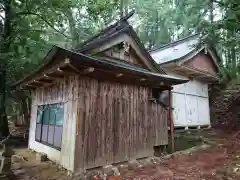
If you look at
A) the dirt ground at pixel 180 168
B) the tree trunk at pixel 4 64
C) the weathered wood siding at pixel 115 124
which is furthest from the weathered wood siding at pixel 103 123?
the tree trunk at pixel 4 64

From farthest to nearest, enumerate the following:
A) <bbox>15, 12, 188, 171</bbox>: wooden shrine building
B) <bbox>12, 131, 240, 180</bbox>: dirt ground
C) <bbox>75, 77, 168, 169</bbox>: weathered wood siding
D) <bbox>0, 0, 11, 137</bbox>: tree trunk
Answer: <bbox>0, 0, 11, 137</bbox>: tree trunk → <bbox>75, 77, 168, 169</bbox>: weathered wood siding → <bbox>15, 12, 188, 171</bbox>: wooden shrine building → <bbox>12, 131, 240, 180</bbox>: dirt ground

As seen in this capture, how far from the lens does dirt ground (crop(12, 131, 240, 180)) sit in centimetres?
589

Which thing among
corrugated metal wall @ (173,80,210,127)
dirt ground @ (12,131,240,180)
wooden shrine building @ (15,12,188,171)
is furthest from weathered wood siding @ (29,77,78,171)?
corrugated metal wall @ (173,80,210,127)

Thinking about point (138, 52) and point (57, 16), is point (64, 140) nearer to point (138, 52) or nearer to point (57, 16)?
point (138, 52)

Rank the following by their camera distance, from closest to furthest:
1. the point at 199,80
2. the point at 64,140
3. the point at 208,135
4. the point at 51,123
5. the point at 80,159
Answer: the point at 80,159 < the point at 64,140 < the point at 51,123 < the point at 208,135 < the point at 199,80

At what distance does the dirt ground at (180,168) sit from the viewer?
19.3 ft

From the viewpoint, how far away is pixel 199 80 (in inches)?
542

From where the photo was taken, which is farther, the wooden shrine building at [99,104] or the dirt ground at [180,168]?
the wooden shrine building at [99,104]

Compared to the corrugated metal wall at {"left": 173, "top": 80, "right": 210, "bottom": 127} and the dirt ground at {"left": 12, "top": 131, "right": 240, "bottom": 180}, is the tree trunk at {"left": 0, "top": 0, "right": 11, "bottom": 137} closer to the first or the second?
the dirt ground at {"left": 12, "top": 131, "right": 240, "bottom": 180}

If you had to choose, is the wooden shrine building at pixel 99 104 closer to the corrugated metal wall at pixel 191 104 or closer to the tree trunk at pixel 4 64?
the tree trunk at pixel 4 64

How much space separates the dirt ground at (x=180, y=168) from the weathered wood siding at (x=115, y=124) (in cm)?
78

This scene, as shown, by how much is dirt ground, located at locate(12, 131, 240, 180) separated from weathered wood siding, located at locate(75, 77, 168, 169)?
778 mm

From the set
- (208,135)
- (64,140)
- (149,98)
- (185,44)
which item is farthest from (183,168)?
(185,44)

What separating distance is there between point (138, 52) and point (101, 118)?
341 centimetres
